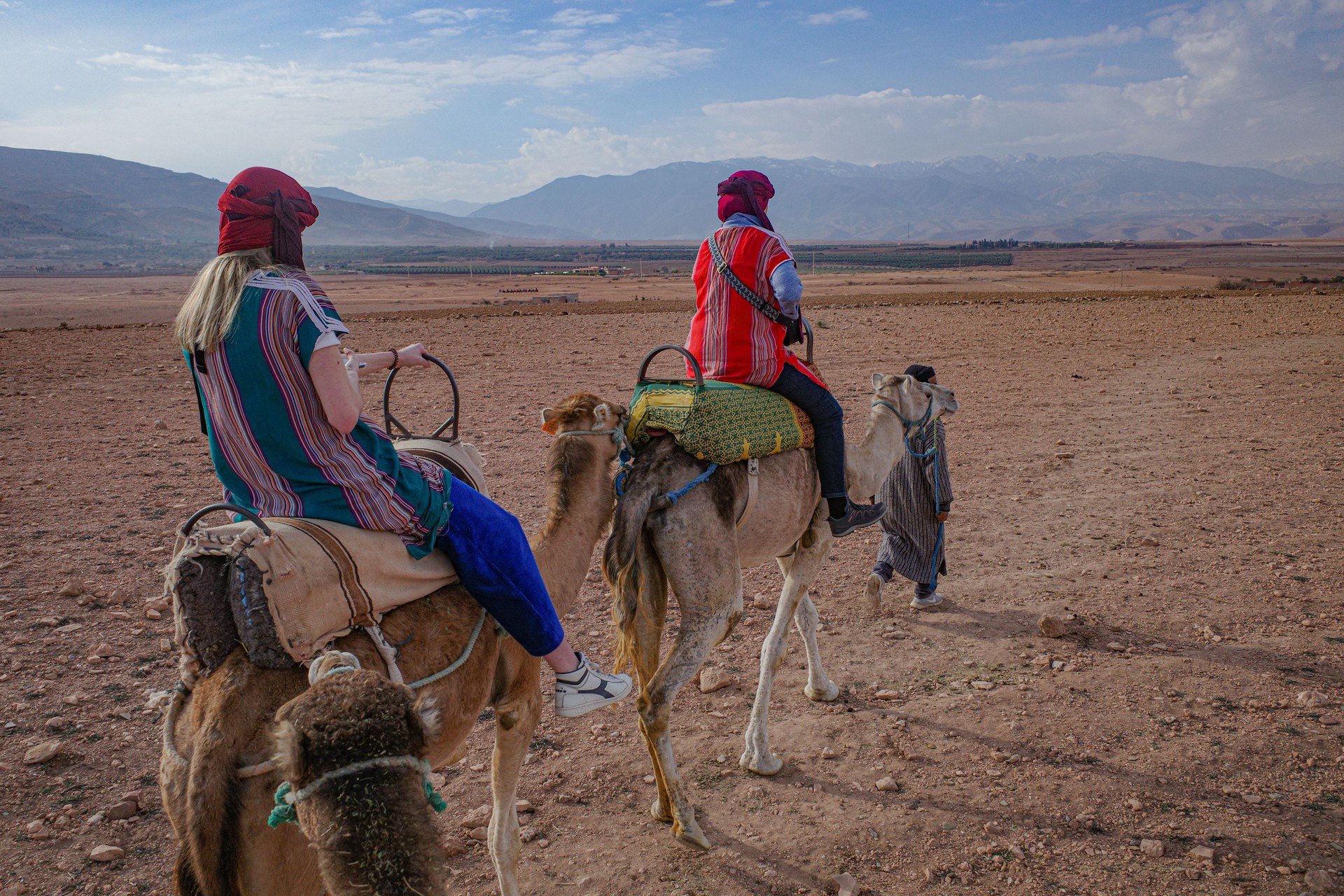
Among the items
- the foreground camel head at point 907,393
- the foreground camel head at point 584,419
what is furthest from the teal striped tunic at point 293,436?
the foreground camel head at point 907,393

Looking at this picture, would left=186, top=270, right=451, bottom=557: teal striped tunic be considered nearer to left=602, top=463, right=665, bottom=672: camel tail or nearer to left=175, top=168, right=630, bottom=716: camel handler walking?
left=175, top=168, right=630, bottom=716: camel handler walking

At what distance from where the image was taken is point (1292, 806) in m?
4.28

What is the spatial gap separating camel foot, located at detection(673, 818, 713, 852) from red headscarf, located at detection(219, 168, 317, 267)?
10.8 feet

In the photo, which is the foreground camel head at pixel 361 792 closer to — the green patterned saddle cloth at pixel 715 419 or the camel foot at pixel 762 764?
the green patterned saddle cloth at pixel 715 419

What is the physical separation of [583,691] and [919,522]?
168 inches

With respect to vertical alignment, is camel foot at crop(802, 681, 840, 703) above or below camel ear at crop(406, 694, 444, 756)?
below

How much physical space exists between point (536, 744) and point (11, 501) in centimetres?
742

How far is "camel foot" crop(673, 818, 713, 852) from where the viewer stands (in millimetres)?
4320

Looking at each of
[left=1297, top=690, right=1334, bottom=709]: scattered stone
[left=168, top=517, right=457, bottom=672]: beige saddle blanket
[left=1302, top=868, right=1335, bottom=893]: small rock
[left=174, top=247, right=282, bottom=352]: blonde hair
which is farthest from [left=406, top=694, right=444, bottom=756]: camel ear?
[left=1297, top=690, right=1334, bottom=709]: scattered stone

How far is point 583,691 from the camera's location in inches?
138

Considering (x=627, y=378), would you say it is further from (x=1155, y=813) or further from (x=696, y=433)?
(x=1155, y=813)

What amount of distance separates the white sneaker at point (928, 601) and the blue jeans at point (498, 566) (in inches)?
178

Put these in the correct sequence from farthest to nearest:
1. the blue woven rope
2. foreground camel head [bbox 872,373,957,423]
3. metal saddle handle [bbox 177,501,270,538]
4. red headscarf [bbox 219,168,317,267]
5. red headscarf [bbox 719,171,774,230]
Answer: foreground camel head [bbox 872,373,957,423]
red headscarf [bbox 719,171,774,230]
the blue woven rope
red headscarf [bbox 219,168,317,267]
metal saddle handle [bbox 177,501,270,538]

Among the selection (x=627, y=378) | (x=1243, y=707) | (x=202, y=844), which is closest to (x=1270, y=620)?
(x=1243, y=707)
